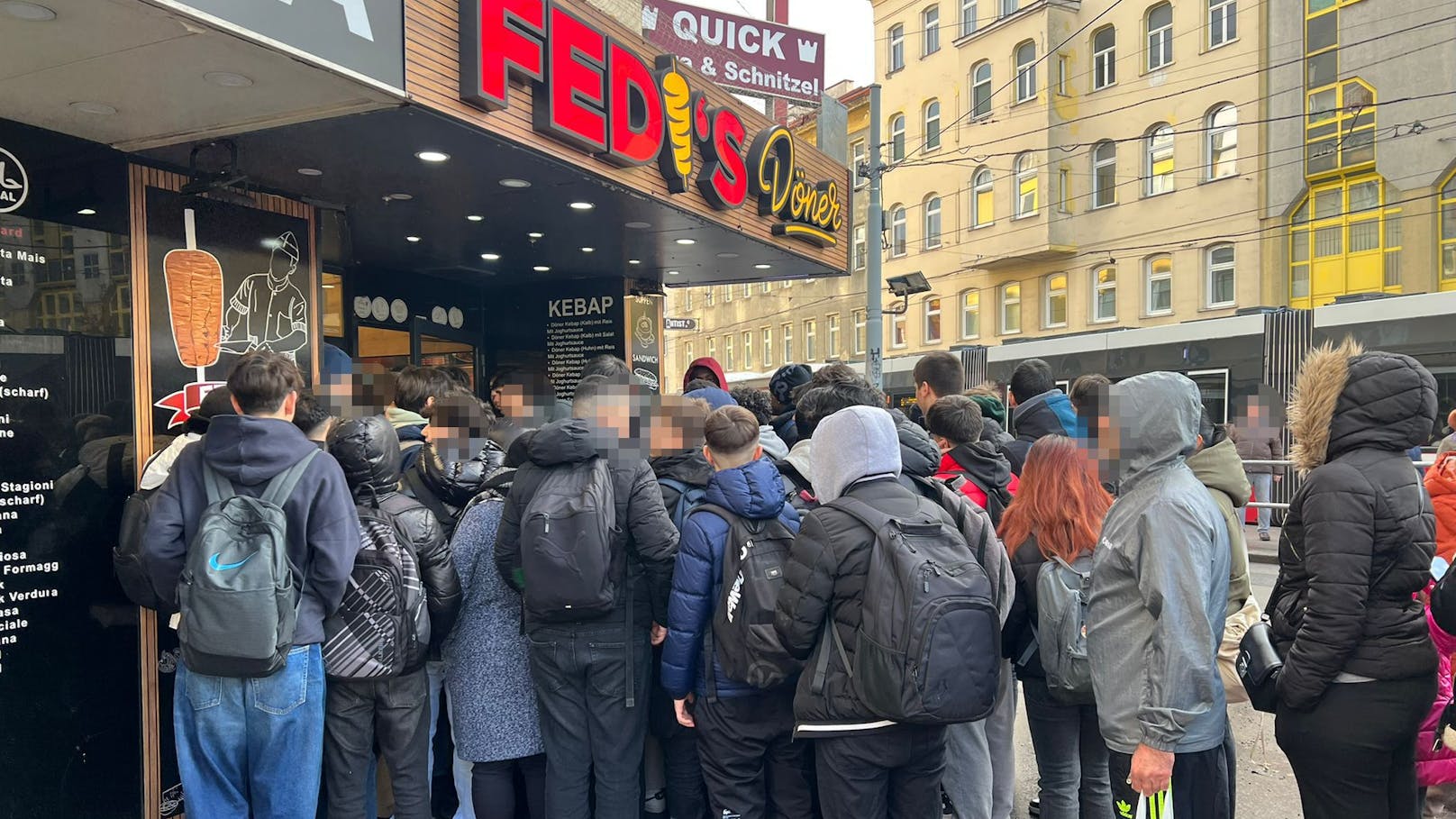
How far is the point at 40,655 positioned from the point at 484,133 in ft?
9.47

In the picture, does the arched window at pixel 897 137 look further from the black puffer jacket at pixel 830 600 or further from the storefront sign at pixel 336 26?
the black puffer jacket at pixel 830 600

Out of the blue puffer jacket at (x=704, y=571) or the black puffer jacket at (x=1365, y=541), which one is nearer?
the black puffer jacket at (x=1365, y=541)

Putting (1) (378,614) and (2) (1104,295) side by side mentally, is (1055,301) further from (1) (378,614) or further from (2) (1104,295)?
(1) (378,614)

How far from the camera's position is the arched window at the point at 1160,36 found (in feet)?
75.1

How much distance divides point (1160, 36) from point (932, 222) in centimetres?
817

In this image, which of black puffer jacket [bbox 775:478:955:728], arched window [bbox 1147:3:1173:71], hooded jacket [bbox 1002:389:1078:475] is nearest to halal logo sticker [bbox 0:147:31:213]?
black puffer jacket [bbox 775:478:955:728]

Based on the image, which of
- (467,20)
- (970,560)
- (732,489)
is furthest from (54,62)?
(970,560)

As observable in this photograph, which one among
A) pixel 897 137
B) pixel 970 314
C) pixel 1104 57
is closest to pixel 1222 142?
pixel 1104 57

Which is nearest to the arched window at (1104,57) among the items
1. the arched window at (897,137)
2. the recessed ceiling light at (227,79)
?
the arched window at (897,137)

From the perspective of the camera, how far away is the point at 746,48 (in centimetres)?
1230

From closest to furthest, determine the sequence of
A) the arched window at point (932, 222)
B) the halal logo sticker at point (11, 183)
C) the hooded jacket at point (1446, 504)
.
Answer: the halal logo sticker at point (11, 183) → the hooded jacket at point (1446, 504) → the arched window at point (932, 222)

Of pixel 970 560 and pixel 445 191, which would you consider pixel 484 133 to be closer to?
pixel 445 191

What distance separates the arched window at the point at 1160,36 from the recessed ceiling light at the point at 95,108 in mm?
24584

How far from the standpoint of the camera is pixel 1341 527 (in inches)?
100
